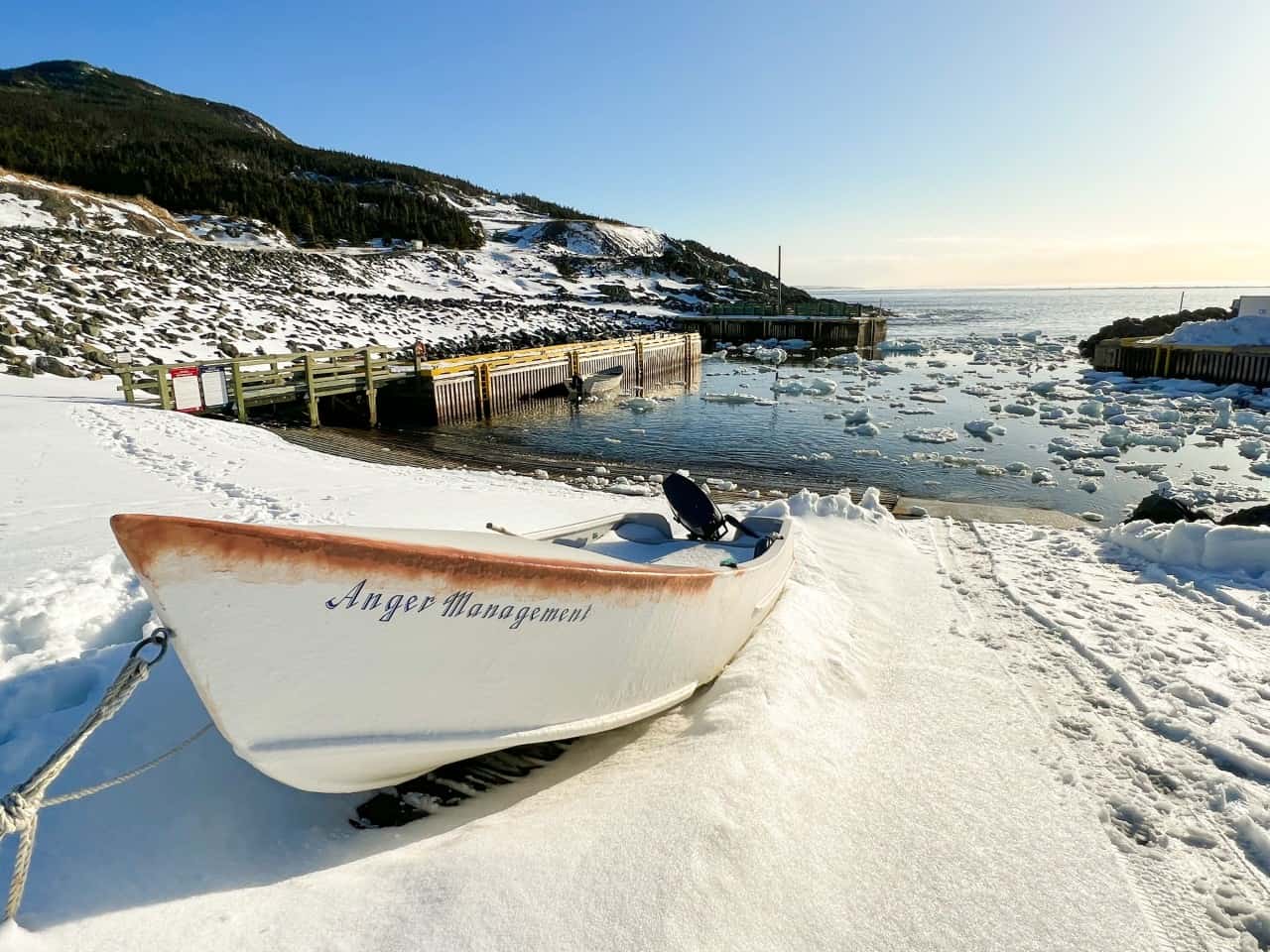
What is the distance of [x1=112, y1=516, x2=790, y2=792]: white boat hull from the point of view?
2518mm

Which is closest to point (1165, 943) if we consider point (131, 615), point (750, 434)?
point (131, 615)

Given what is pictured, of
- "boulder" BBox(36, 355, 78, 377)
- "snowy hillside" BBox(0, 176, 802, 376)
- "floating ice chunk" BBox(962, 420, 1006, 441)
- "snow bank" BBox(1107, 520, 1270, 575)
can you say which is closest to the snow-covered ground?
"snow bank" BBox(1107, 520, 1270, 575)

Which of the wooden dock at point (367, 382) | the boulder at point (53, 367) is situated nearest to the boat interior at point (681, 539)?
the wooden dock at point (367, 382)

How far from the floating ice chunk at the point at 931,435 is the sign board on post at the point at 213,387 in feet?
58.9

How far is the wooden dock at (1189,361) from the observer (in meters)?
26.4

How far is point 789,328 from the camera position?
52.5 metres

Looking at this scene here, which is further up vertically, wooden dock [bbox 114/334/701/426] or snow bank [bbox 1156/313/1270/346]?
snow bank [bbox 1156/313/1270/346]

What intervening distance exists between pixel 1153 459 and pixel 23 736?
67.3ft

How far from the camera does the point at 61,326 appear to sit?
1920cm

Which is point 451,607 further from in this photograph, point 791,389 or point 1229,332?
point 1229,332

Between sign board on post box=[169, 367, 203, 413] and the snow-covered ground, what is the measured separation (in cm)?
1079

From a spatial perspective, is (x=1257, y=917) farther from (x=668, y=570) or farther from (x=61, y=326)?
(x=61, y=326)

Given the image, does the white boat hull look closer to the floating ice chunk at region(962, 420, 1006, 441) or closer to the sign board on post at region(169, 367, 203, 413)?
the sign board on post at region(169, 367, 203, 413)

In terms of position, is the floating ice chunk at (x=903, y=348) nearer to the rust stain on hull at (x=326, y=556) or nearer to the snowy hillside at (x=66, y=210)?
the snowy hillside at (x=66, y=210)
